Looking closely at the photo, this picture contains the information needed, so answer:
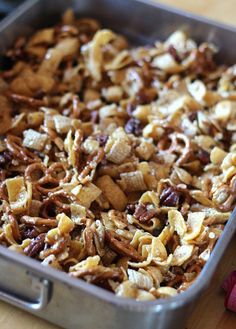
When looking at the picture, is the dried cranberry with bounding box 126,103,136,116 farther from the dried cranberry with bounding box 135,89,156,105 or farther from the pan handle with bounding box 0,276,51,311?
the pan handle with bounding box 0,276,51,311

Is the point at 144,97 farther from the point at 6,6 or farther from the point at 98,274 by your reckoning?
the point at 98,274

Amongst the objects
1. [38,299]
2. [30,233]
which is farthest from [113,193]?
[38,299]

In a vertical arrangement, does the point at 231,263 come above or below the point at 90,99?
below

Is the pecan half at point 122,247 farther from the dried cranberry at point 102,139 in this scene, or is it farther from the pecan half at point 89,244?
the dried cranberry at point 102,139

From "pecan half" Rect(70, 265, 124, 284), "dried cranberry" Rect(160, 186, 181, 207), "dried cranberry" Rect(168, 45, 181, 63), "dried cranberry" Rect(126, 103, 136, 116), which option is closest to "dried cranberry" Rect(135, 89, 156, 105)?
"dried cranberry" Rect(126, 103, 136, 116)

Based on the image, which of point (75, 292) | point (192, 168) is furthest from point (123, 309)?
point (192, 168)

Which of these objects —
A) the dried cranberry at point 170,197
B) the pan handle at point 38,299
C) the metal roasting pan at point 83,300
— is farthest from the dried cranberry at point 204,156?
the pan handle at point 38,299

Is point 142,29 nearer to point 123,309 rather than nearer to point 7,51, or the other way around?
point 7,51
